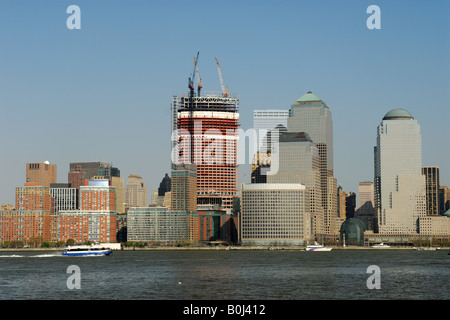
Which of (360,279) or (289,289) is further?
(360,279)

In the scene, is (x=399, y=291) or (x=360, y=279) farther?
(x=360, y=279)

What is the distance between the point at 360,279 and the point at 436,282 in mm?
11603

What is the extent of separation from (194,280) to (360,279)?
2457 centimetres

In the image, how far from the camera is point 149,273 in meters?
130

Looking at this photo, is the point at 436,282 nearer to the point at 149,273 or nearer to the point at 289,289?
the point at 289,289
